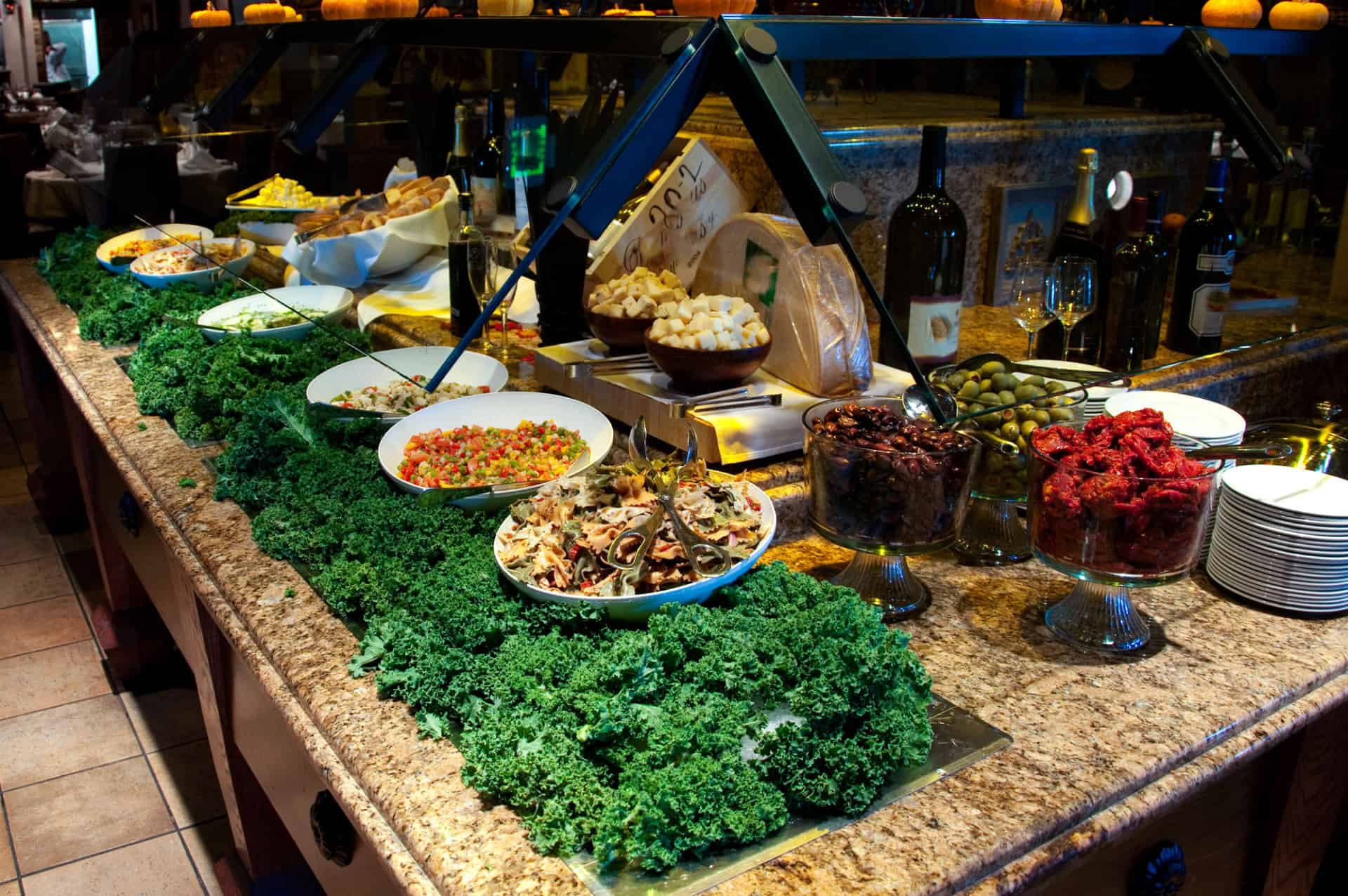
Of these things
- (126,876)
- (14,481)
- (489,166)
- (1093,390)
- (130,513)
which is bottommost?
(126,876)

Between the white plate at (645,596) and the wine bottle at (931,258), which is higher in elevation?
the wine bottle at (931,258)

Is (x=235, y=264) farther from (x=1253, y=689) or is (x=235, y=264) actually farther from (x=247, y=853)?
(x=1253, y=689)

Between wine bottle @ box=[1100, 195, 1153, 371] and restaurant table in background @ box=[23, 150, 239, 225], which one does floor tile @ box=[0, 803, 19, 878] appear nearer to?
restaurant table in background @ box=[23, 150, 239, 225]

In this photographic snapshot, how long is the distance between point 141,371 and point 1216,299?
6.44 feet

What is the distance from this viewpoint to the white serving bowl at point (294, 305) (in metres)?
2.20

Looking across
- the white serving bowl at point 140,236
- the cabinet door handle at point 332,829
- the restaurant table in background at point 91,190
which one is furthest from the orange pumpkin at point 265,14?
the cabinet door handle at point 332,829

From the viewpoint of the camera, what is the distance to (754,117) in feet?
3.98

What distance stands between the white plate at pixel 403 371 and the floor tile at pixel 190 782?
121 cm

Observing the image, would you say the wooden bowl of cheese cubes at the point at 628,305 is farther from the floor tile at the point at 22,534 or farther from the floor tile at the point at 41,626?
the floor tile at the point at 22,534

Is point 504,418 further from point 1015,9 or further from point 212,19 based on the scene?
point 212,19

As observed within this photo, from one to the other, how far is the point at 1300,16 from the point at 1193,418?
2.61 feet

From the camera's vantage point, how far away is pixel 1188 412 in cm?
160

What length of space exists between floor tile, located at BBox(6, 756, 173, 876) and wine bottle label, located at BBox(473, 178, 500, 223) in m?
1.55

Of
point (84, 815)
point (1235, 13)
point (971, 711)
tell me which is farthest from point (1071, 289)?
point (84, 815)
